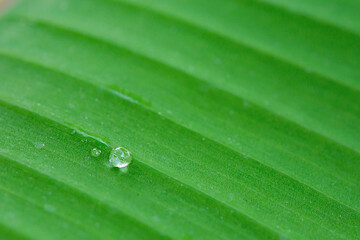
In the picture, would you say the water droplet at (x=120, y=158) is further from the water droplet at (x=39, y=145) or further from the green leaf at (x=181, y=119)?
the water droplet at (x=39, y=145)

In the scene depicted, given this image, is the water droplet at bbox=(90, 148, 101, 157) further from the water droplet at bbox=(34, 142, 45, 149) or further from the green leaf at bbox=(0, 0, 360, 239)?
the water droplet at bbox=(34, 142, 45, 149)

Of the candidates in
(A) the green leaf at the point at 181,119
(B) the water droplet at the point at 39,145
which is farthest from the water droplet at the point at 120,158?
(B) the water droplet at the point at 39,145

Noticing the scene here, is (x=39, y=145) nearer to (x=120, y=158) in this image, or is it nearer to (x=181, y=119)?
(x=120, y=158)

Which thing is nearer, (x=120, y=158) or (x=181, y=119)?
(x=120, y=158)

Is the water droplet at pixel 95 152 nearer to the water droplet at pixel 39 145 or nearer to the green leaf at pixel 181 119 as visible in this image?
the green leaf at pixel 181 119

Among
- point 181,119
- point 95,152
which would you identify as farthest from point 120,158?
point 181,119

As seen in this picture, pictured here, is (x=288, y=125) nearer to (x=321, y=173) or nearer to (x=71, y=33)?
(x=321, y=173)

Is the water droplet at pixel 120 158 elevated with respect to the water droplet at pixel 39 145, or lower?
lower
